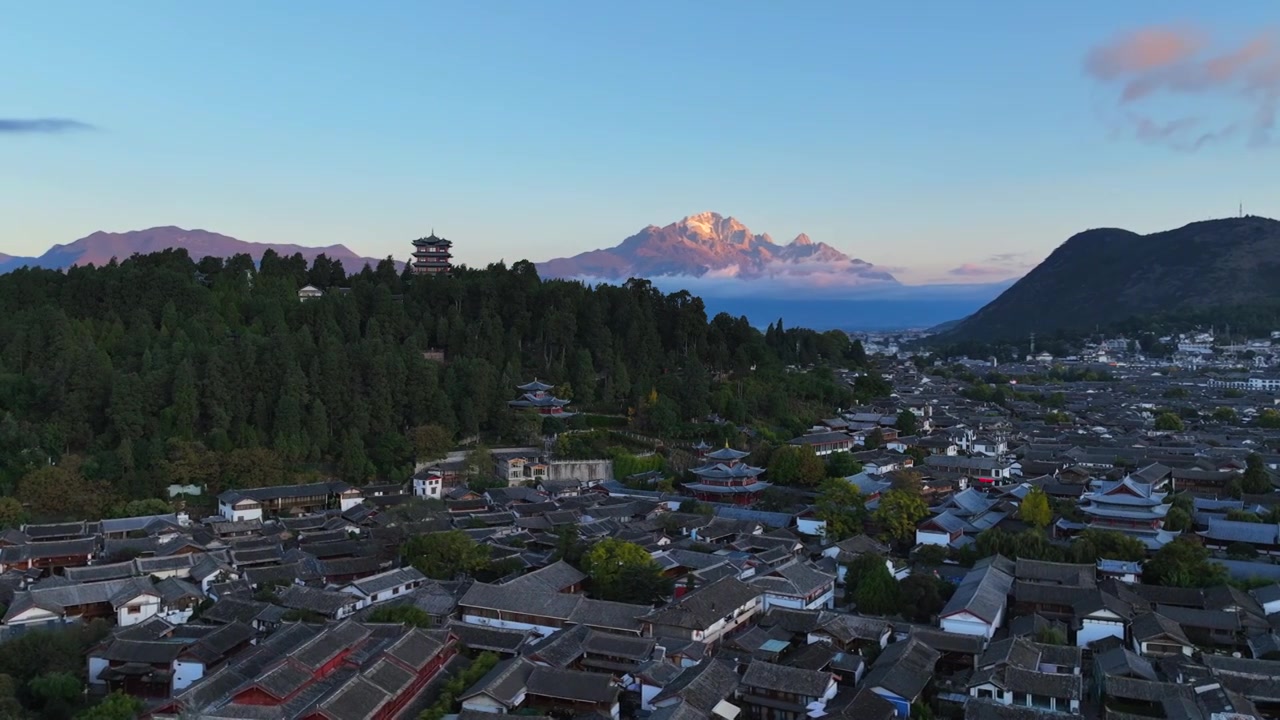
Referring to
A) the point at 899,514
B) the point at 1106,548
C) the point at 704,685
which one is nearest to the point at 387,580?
the point at 704,685

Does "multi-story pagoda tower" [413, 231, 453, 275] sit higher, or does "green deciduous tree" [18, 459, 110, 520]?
"multi-story pagoda tower" [413, 231, 453, 275]

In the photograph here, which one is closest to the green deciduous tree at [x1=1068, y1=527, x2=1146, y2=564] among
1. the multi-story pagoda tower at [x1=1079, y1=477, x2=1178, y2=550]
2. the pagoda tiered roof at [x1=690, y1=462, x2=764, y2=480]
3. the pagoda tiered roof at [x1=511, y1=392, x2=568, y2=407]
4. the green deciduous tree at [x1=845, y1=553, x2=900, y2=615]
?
the multi-story pagoda tower at [x1=1079, y1=477, x2=1178, y2=550]

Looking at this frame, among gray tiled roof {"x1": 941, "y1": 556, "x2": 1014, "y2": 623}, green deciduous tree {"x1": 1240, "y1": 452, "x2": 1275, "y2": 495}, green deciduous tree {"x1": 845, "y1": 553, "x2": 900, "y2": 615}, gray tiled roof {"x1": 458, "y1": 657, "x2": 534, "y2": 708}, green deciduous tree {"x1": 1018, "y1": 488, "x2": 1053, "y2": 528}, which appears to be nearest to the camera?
gray tiled roof {"x1": 458, "y1": 657, "x2": 534, "y2": 708}

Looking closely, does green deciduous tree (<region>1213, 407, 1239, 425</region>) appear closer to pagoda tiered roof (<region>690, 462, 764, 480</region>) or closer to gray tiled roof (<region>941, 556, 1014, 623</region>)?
pagoda tiered roof (<region>690, 462, 764, 480</region>)

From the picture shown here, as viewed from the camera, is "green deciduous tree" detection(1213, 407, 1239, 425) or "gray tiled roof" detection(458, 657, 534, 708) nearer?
"gray tiled roof" detection(458, 657, 534, 708)

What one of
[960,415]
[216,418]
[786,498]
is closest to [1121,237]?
[960,415]

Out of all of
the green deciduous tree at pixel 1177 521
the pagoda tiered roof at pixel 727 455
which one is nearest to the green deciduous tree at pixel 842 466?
the pagoda tiered roof at pixel 727 455

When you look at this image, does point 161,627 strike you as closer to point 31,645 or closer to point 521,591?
point 31,645
